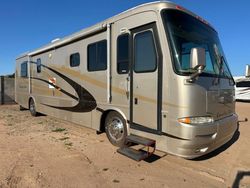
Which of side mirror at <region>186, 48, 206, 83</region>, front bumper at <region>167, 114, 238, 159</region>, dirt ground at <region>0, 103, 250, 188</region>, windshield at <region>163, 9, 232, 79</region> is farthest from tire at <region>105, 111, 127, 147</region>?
side mirror at <region>186, 48, 206, 83</region>

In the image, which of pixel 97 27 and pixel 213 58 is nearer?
pixel 213 58

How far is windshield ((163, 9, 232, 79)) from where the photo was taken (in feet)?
13.8

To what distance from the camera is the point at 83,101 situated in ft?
22.0

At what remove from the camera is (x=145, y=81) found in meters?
4.68

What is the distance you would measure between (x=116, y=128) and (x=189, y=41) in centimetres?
252

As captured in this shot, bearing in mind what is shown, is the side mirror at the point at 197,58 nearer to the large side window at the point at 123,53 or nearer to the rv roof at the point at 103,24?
the rv roof at the point at 103,24

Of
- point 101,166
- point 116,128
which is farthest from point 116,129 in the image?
point 101,166

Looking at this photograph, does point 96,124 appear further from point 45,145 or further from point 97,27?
point 97,27

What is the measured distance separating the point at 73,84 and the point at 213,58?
4035 mm

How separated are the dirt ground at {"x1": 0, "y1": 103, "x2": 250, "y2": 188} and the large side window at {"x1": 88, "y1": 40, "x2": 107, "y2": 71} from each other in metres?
1.93

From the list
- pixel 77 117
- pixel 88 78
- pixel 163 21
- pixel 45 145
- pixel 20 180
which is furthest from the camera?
pixel 77 117

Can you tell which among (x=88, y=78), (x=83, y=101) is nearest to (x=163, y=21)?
(x=88, y=78)

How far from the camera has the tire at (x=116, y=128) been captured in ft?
17.6

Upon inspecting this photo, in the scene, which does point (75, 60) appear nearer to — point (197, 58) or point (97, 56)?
point (97, 56)
